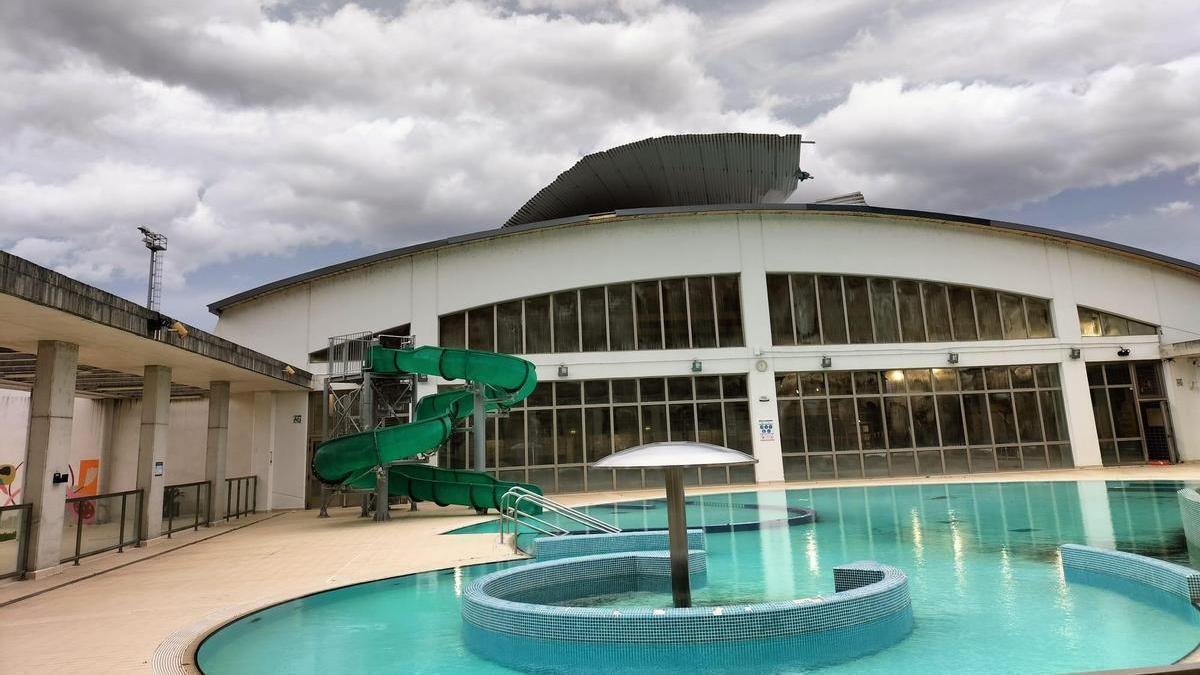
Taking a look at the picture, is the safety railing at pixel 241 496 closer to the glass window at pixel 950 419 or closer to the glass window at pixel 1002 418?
the glass window at pixel 950 419

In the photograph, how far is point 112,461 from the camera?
21.1m

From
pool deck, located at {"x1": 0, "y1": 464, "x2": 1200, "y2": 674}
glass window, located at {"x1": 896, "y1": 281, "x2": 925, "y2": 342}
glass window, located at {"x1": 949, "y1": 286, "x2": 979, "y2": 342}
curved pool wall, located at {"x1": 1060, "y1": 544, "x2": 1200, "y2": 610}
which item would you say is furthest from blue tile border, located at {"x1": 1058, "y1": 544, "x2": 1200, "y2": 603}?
glass window, located at {"x1": 949, "y1": 286, "x2": 979, "y2": 342}

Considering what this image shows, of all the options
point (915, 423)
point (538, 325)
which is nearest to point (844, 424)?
point (915, 423)

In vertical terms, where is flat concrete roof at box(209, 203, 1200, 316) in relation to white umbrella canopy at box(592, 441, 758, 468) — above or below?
above

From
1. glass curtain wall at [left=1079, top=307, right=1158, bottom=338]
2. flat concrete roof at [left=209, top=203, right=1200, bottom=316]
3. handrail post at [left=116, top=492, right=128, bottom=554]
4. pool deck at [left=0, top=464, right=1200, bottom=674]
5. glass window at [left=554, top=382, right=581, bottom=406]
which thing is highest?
flat concrete roof at [left=209, top=203, right=1200, bottom=316]

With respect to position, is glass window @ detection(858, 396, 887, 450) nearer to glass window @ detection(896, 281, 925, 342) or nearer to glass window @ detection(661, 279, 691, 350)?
glass window @ detection(896, 281, 925, 342)

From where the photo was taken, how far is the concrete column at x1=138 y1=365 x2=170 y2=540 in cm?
1330

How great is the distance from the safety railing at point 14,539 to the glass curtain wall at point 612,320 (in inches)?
520

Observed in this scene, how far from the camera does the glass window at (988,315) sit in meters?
23.9

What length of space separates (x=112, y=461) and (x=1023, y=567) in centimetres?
2304

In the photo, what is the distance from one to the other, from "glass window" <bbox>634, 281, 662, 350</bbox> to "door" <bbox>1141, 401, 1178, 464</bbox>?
16559 millimetres

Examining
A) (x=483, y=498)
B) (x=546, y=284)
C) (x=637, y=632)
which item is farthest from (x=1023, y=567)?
(x=546, y=284)

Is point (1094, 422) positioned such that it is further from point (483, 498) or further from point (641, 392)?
point (483, 498)

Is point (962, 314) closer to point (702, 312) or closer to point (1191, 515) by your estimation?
point (702, 312)
